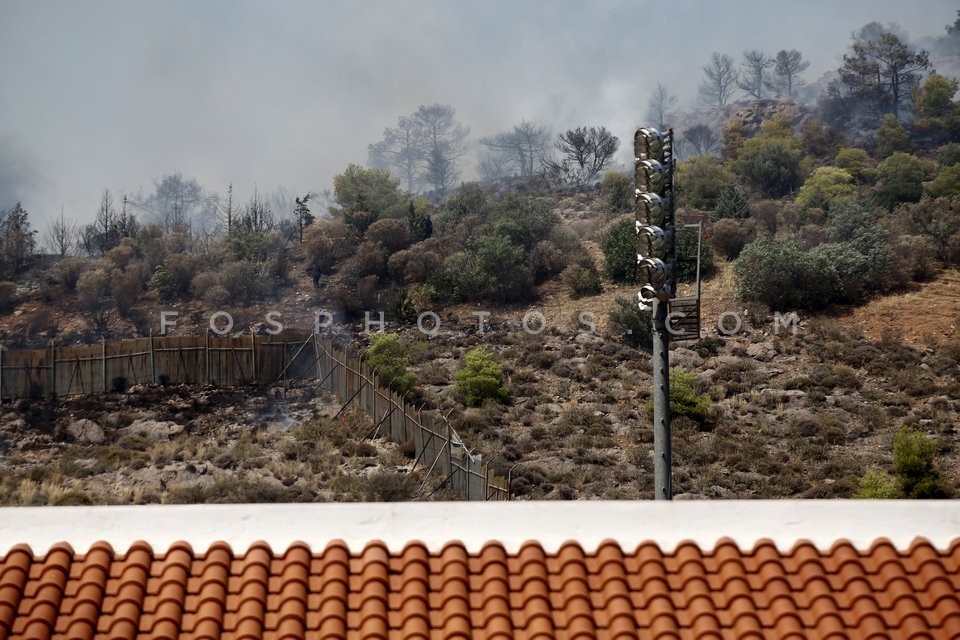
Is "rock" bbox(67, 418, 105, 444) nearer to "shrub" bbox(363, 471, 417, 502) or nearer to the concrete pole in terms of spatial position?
"shrub" bbox(363, 471, 417, 502)

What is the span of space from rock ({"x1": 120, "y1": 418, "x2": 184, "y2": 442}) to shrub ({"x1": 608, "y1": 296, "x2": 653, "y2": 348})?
16756 mm

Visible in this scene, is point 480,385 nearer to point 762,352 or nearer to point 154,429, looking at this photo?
point 762,352

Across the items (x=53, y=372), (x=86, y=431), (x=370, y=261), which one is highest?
(x=370, y=261)

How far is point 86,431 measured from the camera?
3666 centimetres

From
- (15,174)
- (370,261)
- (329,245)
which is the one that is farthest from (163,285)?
(15,174)

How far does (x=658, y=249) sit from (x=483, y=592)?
8.37 meters

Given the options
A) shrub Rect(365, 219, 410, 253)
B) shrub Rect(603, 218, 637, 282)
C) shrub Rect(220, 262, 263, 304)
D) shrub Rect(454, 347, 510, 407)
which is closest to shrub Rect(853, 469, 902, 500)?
shrub Rect(454, 347, 510, 407)

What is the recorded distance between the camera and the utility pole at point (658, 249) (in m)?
14.8

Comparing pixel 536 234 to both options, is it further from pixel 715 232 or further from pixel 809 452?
pixel 809 452

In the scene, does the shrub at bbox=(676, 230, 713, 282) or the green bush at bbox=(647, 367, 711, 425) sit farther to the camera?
the shrub at bbox=(676, 230, 713, 282)

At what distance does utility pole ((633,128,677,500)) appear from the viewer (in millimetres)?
14836

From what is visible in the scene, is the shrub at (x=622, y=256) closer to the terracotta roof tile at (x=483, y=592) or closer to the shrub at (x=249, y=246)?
the shrub at (x=249, y=246)

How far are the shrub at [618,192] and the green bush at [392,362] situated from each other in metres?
23.6

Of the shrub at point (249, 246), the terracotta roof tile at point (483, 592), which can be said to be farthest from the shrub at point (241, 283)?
the terracotta roof tile at point (483, 592)
